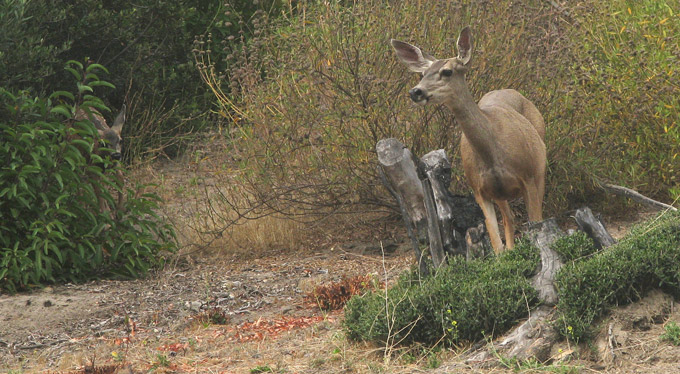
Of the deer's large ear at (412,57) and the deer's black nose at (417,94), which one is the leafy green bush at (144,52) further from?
the deer's black nose at (417,94)

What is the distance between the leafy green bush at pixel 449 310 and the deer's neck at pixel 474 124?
1089mm

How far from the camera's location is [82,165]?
866 cm

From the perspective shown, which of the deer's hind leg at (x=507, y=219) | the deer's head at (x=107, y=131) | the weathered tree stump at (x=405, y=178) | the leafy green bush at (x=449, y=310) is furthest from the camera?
the deer's head at (x=107, y=131)

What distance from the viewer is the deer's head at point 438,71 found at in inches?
258

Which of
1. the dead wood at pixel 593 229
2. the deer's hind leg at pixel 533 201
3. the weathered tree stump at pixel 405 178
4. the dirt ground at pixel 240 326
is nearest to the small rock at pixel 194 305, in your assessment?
the dirt ground at pixel 240 326

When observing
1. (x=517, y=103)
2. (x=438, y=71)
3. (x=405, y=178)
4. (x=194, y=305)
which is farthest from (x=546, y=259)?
(x=194, y=305)

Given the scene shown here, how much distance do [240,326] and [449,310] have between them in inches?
82.1

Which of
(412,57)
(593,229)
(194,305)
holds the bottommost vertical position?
(194,305)

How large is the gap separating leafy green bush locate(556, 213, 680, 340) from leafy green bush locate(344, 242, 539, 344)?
0.28 metres

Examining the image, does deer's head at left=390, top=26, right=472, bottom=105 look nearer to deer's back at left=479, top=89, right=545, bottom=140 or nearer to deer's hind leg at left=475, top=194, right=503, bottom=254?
deer's hind leg at left=475, top=194, right=503, bottom=254

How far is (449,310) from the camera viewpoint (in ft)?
18.8

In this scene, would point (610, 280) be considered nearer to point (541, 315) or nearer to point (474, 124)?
point (541, 315)

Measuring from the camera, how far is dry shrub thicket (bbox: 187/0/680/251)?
901 centimetres

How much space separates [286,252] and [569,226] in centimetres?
296
